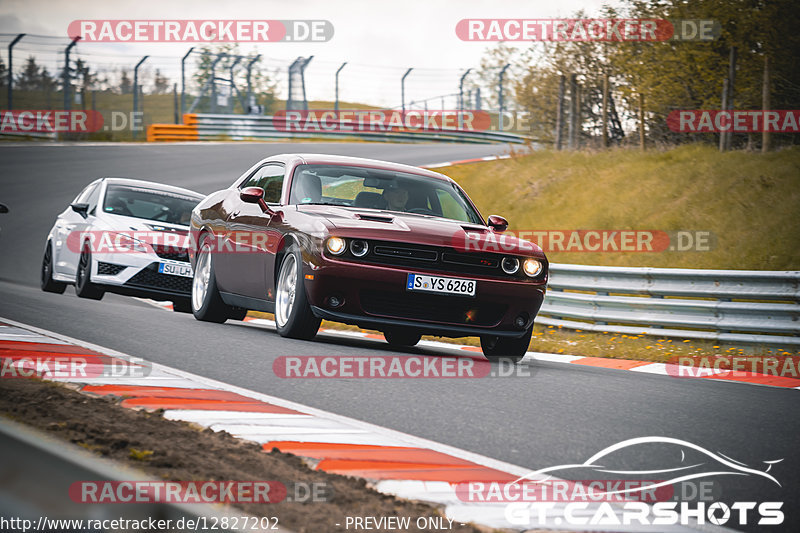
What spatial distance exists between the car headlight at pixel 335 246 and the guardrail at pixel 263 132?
28538 mm

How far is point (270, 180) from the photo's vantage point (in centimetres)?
891

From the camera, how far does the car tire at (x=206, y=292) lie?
366 inches

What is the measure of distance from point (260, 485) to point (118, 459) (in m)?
0.58

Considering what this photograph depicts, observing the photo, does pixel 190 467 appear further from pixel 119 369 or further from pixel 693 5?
pixel 693 5

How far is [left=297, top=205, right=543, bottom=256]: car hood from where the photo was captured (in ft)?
23.3

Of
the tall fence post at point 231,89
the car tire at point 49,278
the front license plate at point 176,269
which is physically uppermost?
the tall fence post at point 231,89

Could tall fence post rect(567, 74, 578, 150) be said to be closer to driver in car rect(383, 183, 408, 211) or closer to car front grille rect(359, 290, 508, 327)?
driver in car rect(383, 183, 408, 211)

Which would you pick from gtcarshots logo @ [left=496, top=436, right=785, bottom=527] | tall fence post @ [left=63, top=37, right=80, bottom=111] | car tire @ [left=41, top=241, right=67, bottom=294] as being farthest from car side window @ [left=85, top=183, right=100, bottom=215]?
tall fence post @ [left=63, top=37, right=80, bottom=111]

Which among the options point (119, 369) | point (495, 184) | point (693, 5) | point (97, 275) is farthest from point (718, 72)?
point (119, 369)

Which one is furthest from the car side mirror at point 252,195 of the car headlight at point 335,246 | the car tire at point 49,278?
the car tire at point 49,278

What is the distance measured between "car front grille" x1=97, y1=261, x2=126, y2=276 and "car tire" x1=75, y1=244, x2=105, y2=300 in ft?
0.66

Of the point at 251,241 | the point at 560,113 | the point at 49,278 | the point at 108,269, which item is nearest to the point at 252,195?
the point at 251,241

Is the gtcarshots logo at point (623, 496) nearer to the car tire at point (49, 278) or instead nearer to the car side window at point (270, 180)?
the car side window at point (270, 180)

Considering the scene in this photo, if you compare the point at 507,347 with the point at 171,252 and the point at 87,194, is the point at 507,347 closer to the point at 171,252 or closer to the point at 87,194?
the point at 171,252
